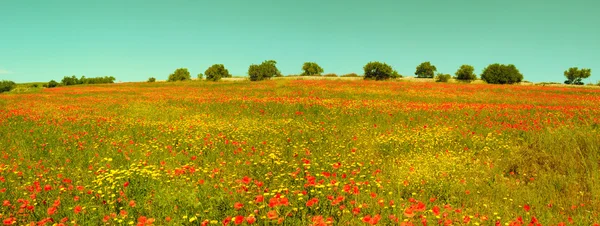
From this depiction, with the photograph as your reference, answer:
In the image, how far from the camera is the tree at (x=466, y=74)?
101562 mm

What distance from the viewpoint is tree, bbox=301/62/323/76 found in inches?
5247

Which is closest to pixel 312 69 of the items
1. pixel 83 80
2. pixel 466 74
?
pixel 466 74

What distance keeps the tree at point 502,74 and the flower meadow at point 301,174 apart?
285 ft

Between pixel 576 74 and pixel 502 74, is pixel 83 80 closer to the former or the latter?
pixel 502 74

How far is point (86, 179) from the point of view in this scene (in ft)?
20.0

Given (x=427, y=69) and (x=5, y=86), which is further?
(x=427, y=69)

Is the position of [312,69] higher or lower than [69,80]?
higher

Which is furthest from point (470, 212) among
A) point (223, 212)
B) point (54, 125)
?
point (54, 125)

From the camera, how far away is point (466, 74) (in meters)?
102

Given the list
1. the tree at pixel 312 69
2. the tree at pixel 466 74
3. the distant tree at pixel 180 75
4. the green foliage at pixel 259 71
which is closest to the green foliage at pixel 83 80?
the distant tree at pixel 180 75

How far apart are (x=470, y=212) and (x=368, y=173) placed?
2.07 m

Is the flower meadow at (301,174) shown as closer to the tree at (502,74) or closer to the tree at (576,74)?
the tree at (502,74)

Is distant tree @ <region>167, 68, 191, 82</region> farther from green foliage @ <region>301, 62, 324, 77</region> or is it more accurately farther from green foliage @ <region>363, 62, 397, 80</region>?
green foliage @ <region>363, 62, 397, 80</region>

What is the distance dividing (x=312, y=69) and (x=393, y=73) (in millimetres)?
43227
